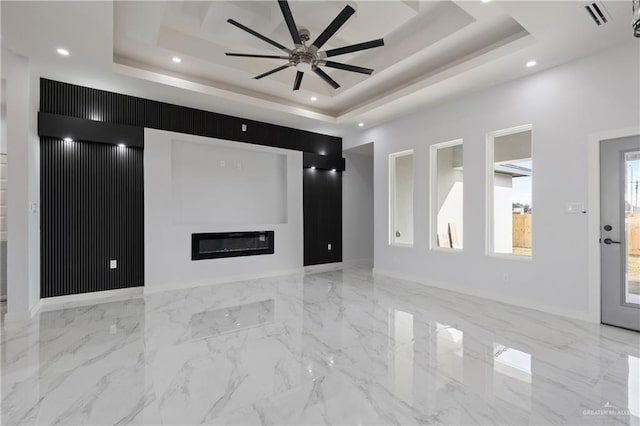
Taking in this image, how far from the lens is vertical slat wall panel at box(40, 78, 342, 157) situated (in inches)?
182

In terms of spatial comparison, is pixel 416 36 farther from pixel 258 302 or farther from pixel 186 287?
pixel 186 287

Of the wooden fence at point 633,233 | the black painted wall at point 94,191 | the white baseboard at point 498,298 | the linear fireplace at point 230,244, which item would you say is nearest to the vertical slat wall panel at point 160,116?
the black painted wall at point 94,191

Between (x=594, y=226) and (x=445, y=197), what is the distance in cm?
232

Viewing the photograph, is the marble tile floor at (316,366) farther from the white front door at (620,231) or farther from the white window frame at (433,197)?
the white window frame at (433,197)

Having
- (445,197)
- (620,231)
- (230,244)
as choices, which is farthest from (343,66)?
(230,244)

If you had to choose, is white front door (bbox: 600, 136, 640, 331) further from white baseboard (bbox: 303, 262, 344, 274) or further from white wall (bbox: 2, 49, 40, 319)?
white wall (bbox: 2, 49, 40, 319)

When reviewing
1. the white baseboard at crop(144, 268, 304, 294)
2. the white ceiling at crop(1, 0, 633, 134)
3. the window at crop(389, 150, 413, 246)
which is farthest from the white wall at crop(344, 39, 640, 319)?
the white baseboard at crop(144, 268, 304, 294)

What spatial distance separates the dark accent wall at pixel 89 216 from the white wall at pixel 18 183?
0.62m

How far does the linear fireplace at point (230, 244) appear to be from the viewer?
5758 millimetres

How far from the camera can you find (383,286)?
5.67m

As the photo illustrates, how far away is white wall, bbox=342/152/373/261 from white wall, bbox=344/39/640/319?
2.55 m

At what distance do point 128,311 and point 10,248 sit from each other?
157 centimetres

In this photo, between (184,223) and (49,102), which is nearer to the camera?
(49,102)

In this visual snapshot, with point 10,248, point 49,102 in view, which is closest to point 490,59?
point 49,102
